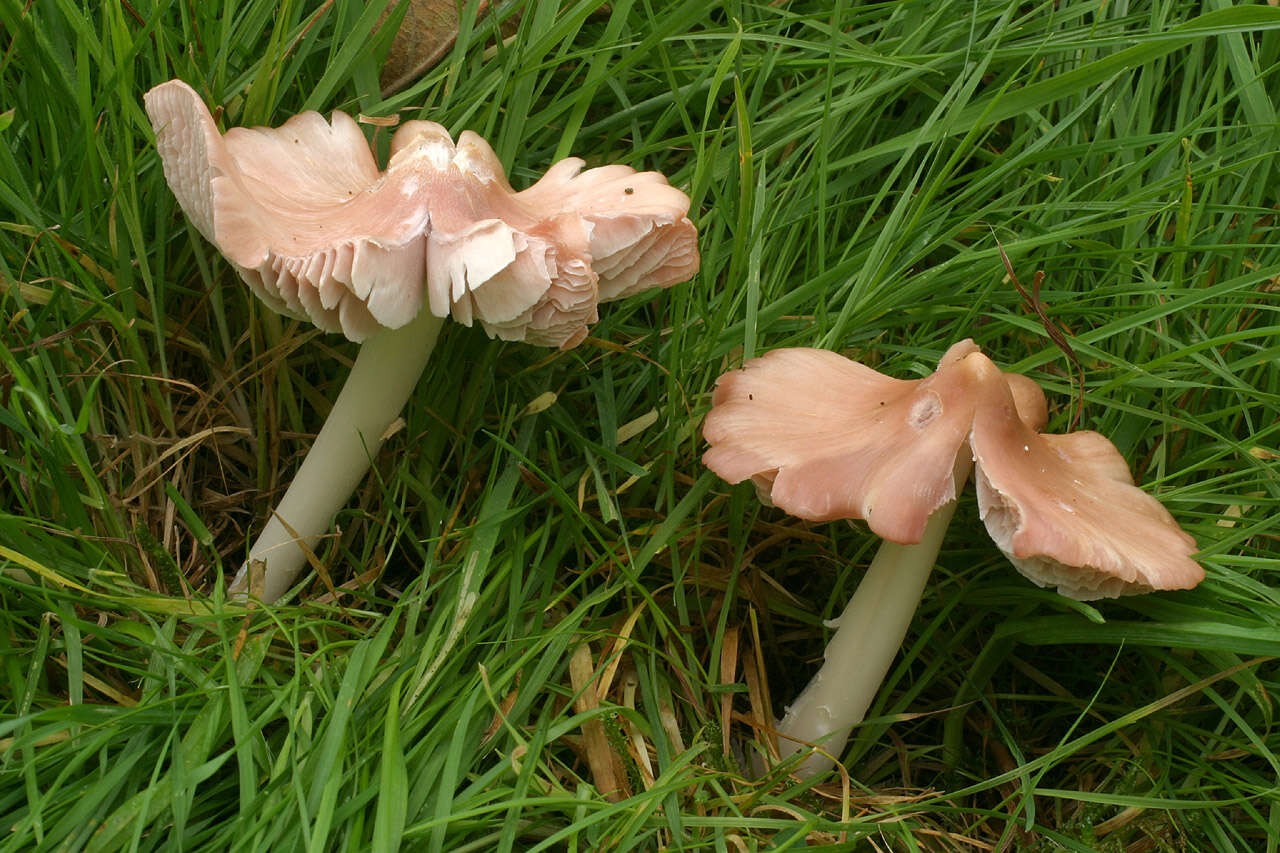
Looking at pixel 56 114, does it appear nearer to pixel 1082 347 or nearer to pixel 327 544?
pixel 327 544

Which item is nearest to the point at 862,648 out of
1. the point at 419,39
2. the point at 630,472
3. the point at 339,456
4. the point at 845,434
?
the point at 845,434

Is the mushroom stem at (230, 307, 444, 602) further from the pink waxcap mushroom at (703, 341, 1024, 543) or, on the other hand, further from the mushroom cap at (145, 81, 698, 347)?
the pink waxcap mushroom at (703, 341, 1024, 543)

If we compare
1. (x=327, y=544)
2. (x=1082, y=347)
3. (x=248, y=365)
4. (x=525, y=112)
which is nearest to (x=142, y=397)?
(x=248, y=365)

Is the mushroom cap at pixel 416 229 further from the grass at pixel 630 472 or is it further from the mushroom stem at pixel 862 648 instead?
the mushroom stem at pixel 862 648

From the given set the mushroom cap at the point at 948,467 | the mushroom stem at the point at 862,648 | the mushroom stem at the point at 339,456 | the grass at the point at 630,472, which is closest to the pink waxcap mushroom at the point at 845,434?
the mushroom cap at the point at 948,467

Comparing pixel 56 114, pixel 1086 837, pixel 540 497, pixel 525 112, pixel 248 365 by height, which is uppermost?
pixel 56 114

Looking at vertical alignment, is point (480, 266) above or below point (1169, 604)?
above

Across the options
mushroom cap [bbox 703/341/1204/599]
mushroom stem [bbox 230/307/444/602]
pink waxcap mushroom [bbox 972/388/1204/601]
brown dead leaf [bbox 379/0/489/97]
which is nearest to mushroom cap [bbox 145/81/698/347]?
mushroom stem [bbox 230/307/444/602]
